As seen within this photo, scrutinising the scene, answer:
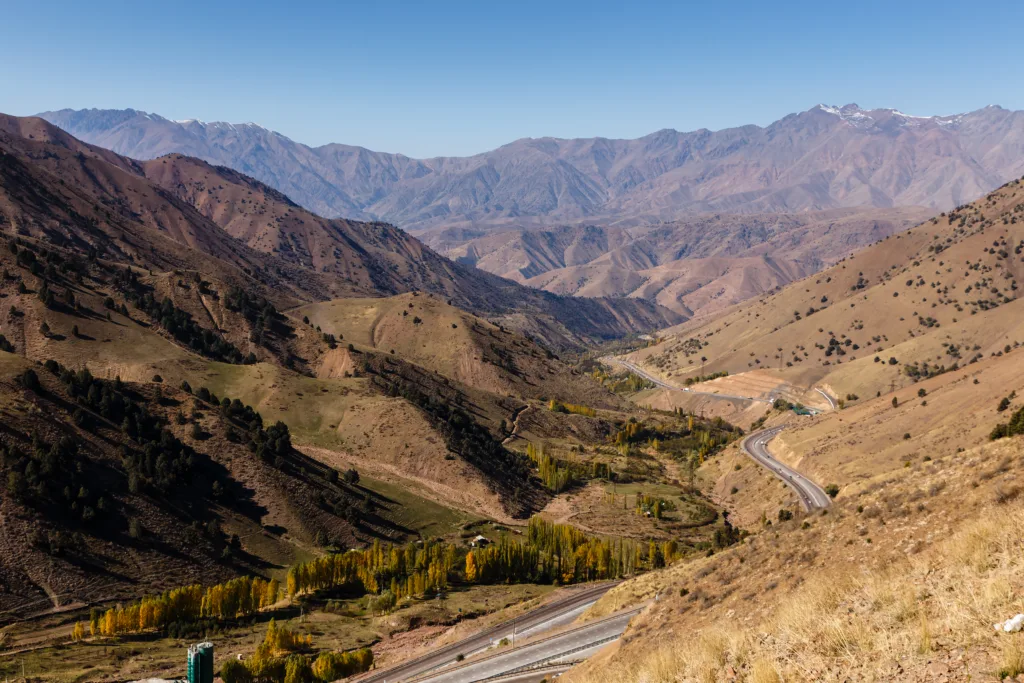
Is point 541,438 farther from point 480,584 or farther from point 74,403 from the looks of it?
point 74,403

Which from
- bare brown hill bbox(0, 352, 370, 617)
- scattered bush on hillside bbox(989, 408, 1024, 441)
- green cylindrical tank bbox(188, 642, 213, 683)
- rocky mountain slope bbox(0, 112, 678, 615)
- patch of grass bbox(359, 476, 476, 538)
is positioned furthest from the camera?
patch of grass bbox(359, 476, 476, 538)

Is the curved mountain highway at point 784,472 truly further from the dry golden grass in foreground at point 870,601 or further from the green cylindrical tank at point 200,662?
the green cylindrical tank at point 200,662

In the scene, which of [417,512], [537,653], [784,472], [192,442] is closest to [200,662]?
[537,653]

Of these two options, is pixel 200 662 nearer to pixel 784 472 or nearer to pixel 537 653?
pixel 537 653

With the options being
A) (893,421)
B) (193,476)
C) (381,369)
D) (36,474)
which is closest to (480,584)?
(193,476)

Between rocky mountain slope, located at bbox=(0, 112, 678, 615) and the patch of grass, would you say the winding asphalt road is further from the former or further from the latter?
the patch of grass

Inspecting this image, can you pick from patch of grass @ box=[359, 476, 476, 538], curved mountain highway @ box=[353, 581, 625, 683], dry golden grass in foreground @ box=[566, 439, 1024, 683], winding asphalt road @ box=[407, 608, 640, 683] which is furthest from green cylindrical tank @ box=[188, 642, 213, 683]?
patch of grass @ box=[359, 476, 476, 538]
